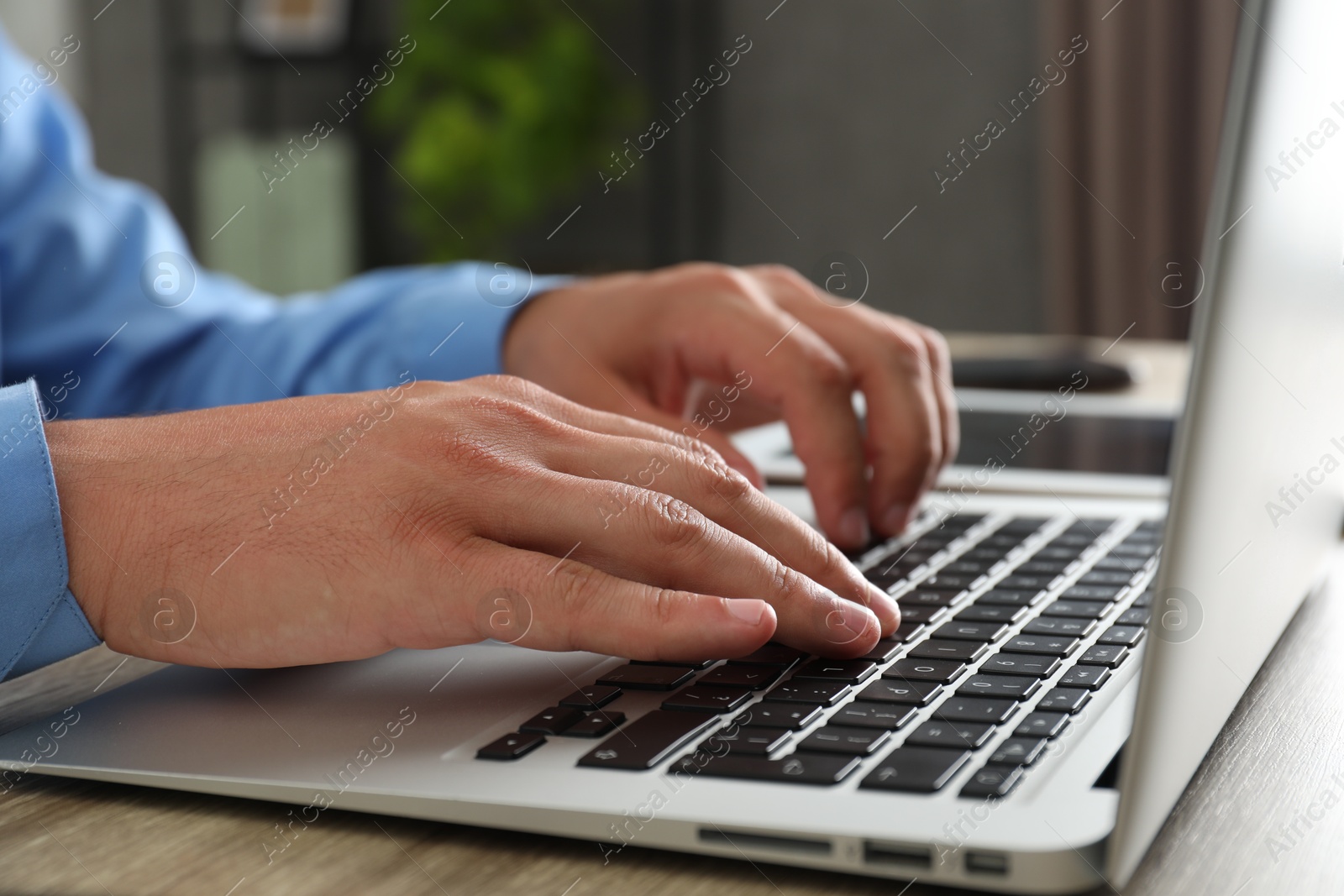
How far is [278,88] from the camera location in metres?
4.20

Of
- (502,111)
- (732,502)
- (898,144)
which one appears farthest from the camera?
(502,111)

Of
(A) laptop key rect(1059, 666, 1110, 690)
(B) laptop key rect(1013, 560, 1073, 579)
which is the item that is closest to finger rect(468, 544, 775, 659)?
(A) laptop key rect(1059, 666, 1110, 690)

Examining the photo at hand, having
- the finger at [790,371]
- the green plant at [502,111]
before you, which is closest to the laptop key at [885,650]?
the finger at [790,371]

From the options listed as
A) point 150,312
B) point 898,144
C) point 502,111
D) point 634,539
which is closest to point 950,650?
point 634,539

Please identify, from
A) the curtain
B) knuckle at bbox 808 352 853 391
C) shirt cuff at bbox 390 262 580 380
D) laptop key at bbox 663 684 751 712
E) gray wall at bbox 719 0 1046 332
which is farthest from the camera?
gray wall at bbox 719 0 1046 332

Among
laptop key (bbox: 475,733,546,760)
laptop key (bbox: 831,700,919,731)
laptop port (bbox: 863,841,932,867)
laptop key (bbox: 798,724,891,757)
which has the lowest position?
laptop key (bbox: 831,700,919,731)

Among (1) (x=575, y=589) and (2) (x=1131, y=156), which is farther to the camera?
(2) (x=1131, y=156)

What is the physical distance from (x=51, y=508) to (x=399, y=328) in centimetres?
55

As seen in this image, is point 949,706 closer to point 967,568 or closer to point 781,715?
point 781,715

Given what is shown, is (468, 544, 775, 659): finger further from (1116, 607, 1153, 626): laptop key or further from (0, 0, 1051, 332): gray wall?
(0, 0, 1051, 332): gray wall

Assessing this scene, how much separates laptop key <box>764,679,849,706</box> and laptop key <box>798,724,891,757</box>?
26mm

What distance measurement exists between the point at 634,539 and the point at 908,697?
0.12m

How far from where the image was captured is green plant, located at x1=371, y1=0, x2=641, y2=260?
11.3ft

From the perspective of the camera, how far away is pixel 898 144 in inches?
135
